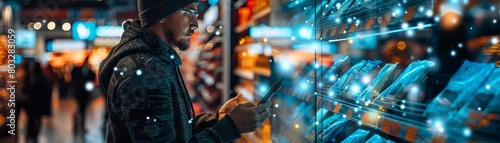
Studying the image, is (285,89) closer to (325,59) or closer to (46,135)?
(325,59)

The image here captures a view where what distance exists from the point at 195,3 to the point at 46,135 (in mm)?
6298

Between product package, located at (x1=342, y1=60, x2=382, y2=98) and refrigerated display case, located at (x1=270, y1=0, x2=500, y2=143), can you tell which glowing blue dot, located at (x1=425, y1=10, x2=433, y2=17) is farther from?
product package, located at (x1=342, y1=60, x2=382, y2=98)

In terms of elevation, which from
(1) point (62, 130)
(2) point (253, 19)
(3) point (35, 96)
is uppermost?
(2) point (253, 19)

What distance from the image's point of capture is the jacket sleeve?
1.59 metres

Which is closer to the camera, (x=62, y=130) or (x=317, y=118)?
(x=317, y=118)

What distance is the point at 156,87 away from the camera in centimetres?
163

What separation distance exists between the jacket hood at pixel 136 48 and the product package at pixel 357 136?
2.44 feet

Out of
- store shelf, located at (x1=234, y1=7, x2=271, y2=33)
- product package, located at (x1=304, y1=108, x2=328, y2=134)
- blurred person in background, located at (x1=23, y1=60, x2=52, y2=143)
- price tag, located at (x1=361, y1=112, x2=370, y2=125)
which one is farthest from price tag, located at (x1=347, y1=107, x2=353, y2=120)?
blurred person in background, located at (x1=23, y1=60, x2=52, y2=143)

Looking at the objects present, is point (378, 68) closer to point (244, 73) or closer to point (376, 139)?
point (376, 139)

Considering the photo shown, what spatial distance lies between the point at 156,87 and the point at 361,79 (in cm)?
80

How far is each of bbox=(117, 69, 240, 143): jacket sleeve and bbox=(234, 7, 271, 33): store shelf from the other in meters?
1.99

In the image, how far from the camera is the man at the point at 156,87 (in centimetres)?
161

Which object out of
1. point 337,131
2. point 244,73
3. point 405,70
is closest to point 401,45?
point 405,70

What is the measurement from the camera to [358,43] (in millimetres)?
2127
